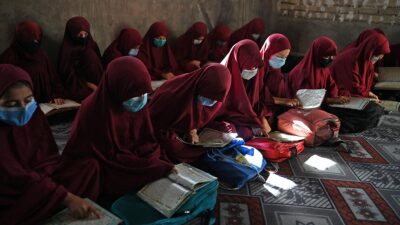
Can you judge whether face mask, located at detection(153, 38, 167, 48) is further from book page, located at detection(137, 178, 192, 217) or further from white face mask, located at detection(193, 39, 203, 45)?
book page, located at detection(137, 178, 192, 217)

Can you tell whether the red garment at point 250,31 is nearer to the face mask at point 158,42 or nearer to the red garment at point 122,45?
the face mask at point 158,42

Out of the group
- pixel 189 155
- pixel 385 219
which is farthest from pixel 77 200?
pixel 385 219

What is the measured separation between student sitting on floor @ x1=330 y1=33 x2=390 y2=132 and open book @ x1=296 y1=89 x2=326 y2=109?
0.48m

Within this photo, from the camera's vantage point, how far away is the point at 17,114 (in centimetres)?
175

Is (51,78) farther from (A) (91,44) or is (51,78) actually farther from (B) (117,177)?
(B) (117,177)

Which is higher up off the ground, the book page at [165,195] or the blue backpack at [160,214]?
the book page at [165,195]

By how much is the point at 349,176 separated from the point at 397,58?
9.95ft

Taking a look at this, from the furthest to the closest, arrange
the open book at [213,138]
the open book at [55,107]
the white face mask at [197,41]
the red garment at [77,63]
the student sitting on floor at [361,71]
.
A: the white face mask at [197,41] → the student sitting on floor at [361,71] → the red garment at [77,63] → the open book at [55,107] → the open book at [213,138]

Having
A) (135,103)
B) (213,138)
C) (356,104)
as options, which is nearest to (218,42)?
(356,104)

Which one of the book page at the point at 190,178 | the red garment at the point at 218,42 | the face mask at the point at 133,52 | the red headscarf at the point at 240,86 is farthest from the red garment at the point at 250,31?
the book page at the point at 190,178

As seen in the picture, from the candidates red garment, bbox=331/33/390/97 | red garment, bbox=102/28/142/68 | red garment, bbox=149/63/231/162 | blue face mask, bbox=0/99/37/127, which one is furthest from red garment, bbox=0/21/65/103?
red garment, bbox=331/33/390/97

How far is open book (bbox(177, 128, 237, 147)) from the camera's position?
109 inches

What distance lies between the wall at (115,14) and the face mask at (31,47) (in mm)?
416

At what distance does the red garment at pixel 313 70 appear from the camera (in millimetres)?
3807
